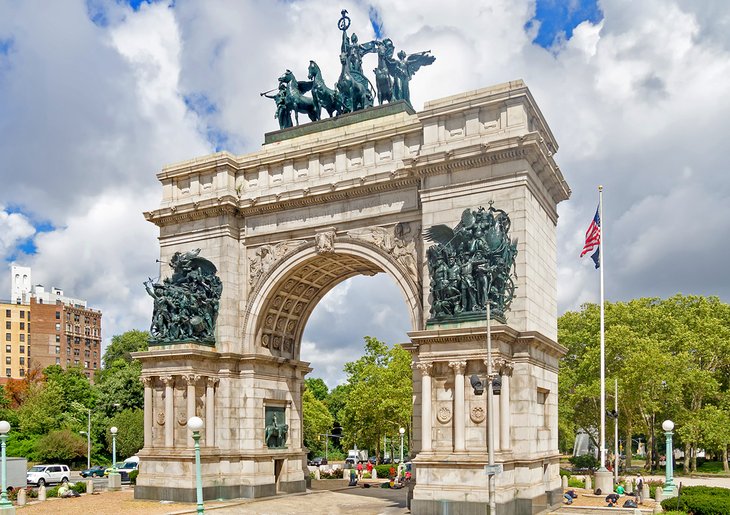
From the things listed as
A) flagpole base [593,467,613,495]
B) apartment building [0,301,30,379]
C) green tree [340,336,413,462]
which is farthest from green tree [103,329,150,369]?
flagpole base [593,467,613,495]

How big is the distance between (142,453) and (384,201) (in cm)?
1548

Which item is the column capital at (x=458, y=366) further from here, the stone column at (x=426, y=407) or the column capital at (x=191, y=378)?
the column capital at (x=191, y=378)

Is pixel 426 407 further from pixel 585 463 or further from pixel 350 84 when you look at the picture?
pixel 585 463

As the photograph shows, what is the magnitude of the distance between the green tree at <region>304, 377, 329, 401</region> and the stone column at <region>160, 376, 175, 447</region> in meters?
81.5

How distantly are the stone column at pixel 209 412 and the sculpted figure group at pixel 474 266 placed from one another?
37.7ft

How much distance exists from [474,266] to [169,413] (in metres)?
15.3

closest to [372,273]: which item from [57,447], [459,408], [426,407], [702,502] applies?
[426,407]

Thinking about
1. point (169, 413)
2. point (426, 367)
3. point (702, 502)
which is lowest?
point (702, 502)

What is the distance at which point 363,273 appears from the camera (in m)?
38.2

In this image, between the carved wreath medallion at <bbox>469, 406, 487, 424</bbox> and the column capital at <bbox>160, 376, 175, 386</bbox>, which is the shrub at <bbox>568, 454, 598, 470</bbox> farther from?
the column capital at <bbox>160, 376, 175, 386</bbox>

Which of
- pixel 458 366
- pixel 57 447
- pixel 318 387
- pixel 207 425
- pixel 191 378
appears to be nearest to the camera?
pixel 458 366

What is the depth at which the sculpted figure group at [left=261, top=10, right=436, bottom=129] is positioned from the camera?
3538cm

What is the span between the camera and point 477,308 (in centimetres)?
2797

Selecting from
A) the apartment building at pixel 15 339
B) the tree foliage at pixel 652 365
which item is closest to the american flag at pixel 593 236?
the tree foliage at pixel 652 365
